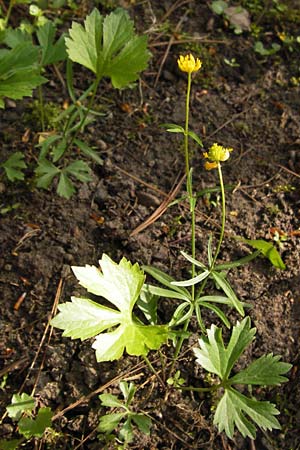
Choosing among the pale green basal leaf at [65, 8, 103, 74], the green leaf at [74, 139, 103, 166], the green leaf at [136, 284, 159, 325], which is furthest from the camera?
the green leaf at [74, 139, 103, 166]

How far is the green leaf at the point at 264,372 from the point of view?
1.59m

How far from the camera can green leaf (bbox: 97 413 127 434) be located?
1.66 metres

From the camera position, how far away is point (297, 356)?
6.13 ft

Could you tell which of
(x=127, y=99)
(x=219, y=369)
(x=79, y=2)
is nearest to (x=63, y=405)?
(x=219, y=369)

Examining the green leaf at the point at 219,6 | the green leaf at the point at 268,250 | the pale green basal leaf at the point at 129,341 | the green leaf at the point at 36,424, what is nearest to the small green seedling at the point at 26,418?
the green leaf at the point at 36,424

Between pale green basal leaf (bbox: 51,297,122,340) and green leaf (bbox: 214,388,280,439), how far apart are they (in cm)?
39

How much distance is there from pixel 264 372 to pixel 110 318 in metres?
0.47

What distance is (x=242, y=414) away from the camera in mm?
1559

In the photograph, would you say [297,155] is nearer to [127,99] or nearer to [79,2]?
[127,99]

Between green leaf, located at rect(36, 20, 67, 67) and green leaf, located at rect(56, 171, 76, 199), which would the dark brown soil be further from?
green leaf, located at rect(36, 20, 67, 67)

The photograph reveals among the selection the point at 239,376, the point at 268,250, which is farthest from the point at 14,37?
the point at 239,376

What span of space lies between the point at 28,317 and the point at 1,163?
0.63m

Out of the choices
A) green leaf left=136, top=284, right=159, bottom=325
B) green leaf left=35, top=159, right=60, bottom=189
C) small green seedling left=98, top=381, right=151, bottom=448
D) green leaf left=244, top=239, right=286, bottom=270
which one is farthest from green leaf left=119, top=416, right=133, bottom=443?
green leaf left=35, top=159, right=60, bottom=189

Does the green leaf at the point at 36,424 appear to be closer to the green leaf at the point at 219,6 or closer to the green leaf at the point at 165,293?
the green leaf at the point at 165,293
